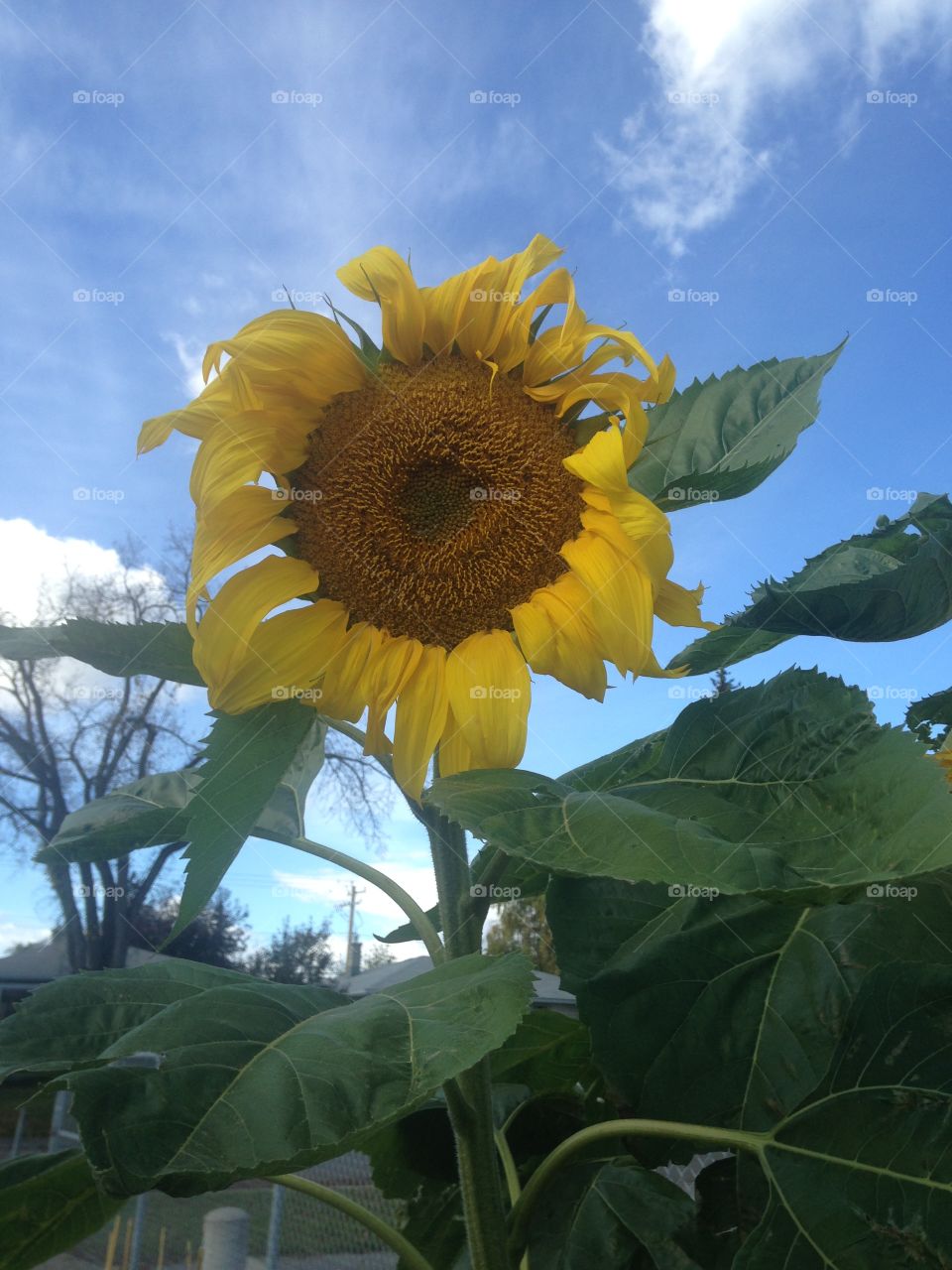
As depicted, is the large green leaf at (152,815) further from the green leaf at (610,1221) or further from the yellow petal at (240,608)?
the green leaf at (610,1221)

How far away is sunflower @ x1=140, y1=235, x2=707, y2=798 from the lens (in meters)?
0.78

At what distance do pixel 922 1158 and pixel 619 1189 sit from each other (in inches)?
8.5

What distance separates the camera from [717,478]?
28.5 inches

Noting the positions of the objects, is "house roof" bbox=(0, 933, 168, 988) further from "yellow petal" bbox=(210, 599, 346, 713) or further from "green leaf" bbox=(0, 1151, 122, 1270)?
"yellow petal" bbox=(210, 599, 346, 713)

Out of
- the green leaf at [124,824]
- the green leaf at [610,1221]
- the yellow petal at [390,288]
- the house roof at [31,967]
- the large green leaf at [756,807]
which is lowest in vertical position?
the green leaf at [610,1221]

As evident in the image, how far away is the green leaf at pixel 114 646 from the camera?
0.78 metres

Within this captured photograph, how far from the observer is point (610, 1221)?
29.8 inches

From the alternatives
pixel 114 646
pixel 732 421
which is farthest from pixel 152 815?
pixel 732 421

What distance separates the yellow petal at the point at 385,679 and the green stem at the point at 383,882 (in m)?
0.13

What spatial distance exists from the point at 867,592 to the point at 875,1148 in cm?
37

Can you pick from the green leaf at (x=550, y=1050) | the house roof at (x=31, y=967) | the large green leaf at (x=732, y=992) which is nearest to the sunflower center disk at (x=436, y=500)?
the large green leaf at (x=732, y=992)

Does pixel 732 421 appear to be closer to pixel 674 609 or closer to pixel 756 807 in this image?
pixel 674 609

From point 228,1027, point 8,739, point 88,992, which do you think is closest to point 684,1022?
point 228,1027

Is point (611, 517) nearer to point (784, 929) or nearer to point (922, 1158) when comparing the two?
point (784, 929)
